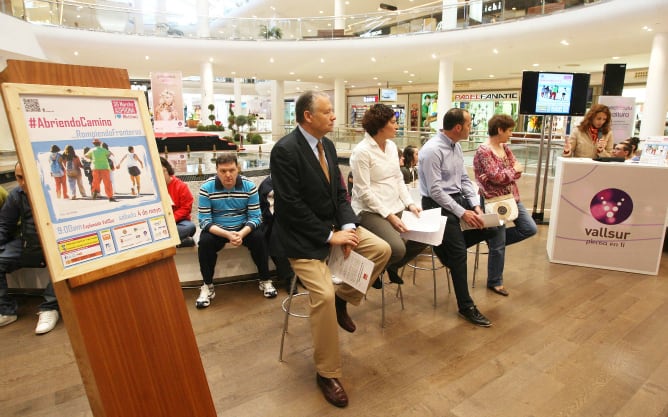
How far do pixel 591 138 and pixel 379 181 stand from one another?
3216 millimetres

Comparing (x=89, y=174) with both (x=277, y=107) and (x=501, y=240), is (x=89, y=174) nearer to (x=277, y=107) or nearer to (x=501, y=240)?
(x=501, y=240)

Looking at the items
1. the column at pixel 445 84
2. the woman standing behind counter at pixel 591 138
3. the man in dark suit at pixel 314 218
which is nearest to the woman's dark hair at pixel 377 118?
the man in dark suit at pixel 314 218

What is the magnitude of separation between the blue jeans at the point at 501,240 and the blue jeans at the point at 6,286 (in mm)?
3407

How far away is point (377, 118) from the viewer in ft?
9.05

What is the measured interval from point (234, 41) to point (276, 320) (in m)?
12.8

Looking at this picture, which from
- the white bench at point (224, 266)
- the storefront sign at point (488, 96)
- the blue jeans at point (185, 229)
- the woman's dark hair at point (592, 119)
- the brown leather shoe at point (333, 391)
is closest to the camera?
the brown leather shoe at point (333, 391)

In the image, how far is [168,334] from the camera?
1.49 m

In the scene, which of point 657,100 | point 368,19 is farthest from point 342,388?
point 368,19

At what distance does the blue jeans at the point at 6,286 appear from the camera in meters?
3.01

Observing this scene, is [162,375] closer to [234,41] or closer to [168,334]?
[168,334]

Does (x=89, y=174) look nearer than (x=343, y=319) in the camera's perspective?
Yes

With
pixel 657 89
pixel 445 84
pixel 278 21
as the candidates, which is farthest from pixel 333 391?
pixel 278 21

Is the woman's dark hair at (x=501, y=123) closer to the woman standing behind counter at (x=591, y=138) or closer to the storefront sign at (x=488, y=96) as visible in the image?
the woman standing behind counter at (x=591, y=138)

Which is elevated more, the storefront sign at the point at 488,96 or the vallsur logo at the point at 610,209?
the storefront sign at the point at 488,96
